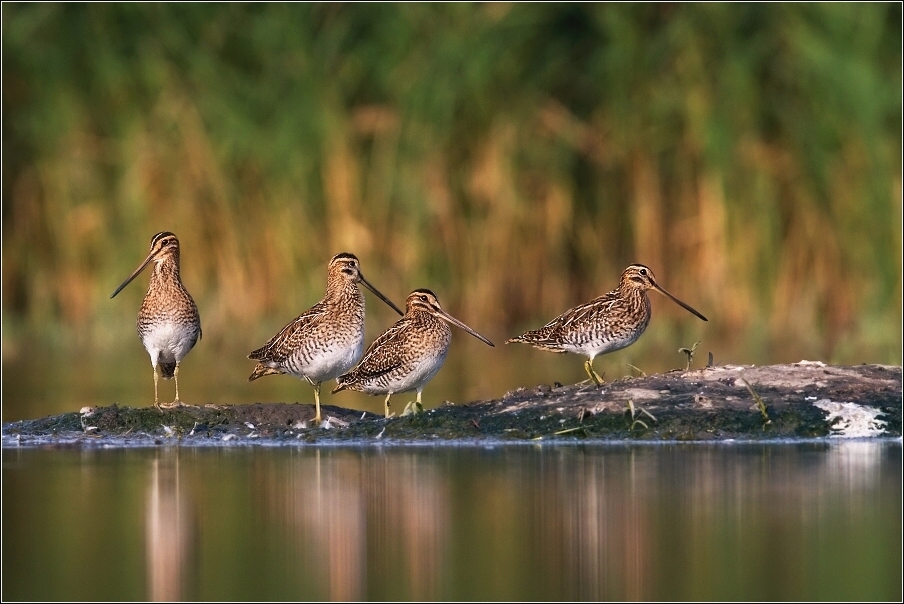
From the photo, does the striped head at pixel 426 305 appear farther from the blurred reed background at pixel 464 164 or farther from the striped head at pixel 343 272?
the blurred reed background at pixel 464 164

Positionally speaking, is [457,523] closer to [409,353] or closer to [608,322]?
[409,353]

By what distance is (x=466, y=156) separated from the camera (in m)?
18.4

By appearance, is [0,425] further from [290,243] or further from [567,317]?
[290,243]

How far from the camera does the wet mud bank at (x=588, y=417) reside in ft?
34.4

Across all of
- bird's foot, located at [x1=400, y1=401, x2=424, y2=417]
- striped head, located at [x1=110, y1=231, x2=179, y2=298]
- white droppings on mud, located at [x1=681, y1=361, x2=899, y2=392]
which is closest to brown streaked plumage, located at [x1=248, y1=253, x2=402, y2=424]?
bird's foot, located at [x1=400, y1=401, x2=424, y2=417]

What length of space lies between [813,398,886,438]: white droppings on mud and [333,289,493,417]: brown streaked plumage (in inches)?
85.0

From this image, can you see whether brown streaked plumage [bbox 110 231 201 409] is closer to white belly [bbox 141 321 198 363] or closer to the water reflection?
white belly [bbox 141 321 198 363]

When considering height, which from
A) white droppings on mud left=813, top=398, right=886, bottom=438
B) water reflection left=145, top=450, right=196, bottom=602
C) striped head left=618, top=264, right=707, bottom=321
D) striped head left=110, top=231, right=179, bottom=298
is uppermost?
striped head left=110, top=231, right=179, bottom=298

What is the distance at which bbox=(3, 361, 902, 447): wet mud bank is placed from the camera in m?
10.5

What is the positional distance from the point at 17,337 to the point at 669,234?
682cm

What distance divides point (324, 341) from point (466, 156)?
757 centimetres

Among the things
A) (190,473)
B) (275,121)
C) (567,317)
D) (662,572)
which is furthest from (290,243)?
(662,572)

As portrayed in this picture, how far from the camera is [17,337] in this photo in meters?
18.9

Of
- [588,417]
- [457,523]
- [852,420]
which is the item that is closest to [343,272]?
[588,417]
